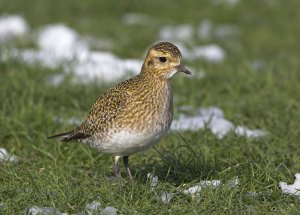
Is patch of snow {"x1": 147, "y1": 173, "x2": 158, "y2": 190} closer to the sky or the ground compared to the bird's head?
closer to the ground

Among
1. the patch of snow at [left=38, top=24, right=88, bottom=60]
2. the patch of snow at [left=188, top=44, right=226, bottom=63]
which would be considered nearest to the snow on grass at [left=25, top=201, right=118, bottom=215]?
the patch of snow at [left=38, top=24, right=88, bottom=60]

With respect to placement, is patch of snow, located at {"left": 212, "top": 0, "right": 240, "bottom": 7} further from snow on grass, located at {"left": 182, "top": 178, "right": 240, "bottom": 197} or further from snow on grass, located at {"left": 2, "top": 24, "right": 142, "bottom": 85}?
snow on grass, located at {"left": 182, "top": 178, "right": 240, "bottom": 197}

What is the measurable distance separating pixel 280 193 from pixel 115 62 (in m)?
5.07

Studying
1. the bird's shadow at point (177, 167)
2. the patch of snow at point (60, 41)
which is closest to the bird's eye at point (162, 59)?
the bird's shadow at point (177, 167)

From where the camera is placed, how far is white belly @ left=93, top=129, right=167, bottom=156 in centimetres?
582

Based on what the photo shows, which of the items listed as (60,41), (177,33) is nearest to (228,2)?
(177,33)

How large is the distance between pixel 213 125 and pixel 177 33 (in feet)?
18.0

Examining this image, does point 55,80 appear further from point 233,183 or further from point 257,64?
point 233,183

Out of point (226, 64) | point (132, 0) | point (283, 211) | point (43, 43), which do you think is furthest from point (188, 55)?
point (283, 211)

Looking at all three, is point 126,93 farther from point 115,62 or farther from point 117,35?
point 117,35

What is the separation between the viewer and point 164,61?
6.07 metres

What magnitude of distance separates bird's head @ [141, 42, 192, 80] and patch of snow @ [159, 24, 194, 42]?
6.49m

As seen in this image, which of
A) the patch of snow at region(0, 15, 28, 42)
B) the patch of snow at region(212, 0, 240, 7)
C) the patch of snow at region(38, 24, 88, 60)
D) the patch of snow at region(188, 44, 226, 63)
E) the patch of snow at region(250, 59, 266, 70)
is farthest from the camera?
the patch of snow at region(212, 0, 240, 7)

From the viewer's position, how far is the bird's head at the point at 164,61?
6.04m
